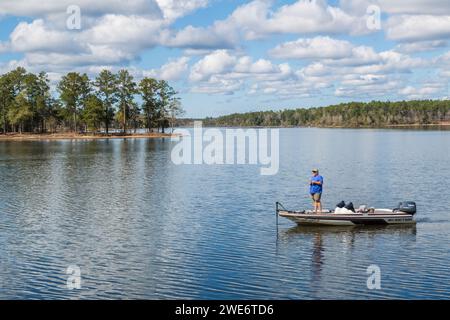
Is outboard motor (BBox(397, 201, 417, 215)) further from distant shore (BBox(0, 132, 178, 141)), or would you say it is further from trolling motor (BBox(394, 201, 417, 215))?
distant shore (BBox(0, 132, 178, 141))

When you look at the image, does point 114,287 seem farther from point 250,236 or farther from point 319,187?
point 319,187

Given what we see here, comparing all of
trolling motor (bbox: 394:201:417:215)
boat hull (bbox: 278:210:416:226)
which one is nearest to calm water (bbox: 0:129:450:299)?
boat hull (bbox: 278:210:416:226)

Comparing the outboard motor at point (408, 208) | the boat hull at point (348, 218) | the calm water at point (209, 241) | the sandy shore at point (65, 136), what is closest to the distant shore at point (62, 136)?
the sandy shore at point (65, 136)

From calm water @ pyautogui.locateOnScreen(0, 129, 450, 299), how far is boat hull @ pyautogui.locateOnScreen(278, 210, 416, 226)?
53 centimetres

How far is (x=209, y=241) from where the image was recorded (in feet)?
105

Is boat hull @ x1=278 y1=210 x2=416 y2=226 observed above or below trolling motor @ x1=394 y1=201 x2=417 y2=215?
below

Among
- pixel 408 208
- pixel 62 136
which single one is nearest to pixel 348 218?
pixel 408 208

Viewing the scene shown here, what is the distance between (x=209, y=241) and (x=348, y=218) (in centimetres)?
949

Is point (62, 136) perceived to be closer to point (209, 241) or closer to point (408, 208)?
point (209, 241)

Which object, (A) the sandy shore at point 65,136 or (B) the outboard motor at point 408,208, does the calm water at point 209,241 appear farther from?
(A) the sandy shore at point 65,136

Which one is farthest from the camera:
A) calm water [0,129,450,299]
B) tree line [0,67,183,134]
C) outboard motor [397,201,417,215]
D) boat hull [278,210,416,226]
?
tree line [0,67,183,134]

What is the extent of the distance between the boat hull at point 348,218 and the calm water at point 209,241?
53 cm

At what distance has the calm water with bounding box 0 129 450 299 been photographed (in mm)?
23859
